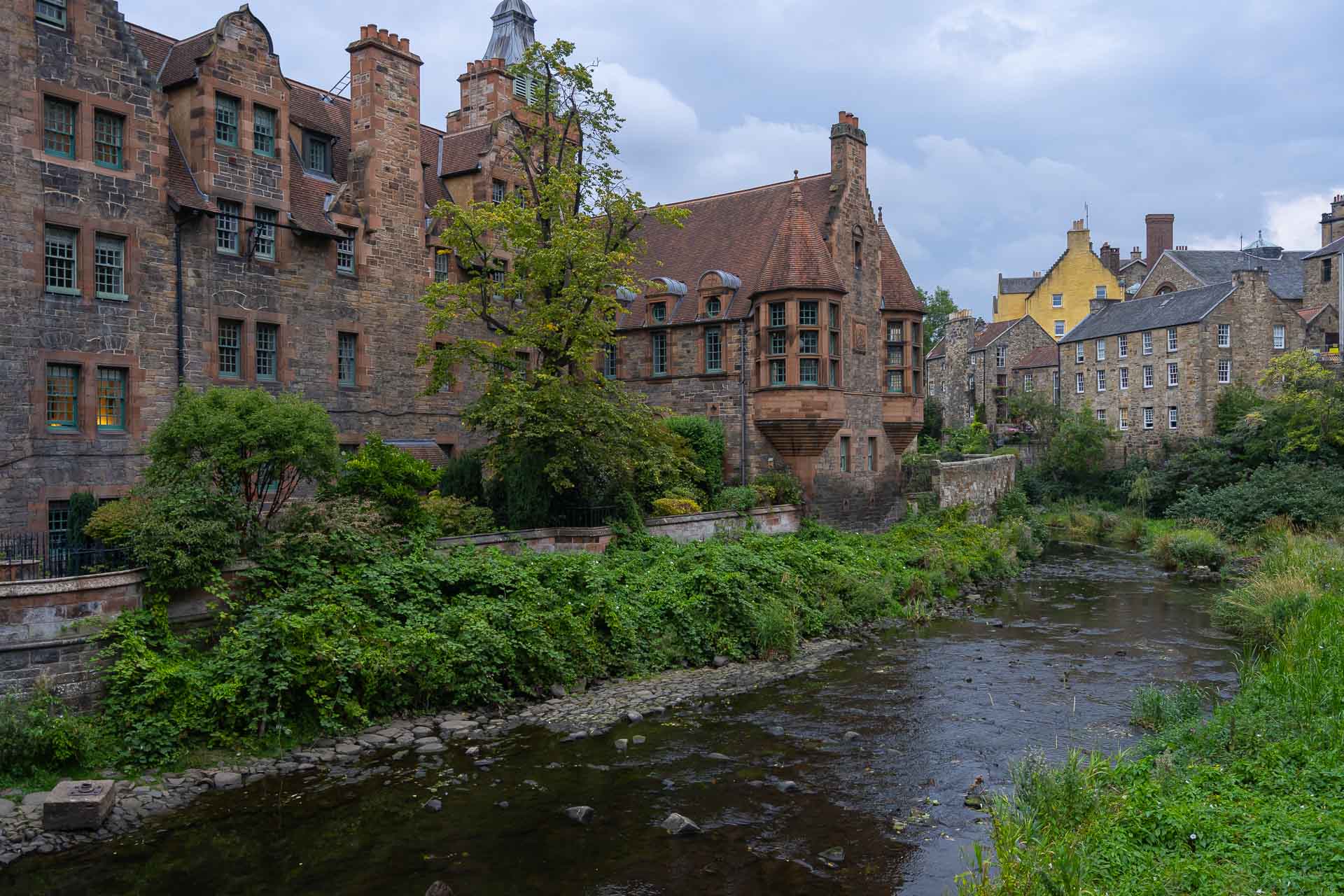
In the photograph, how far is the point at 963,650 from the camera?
20484 mm

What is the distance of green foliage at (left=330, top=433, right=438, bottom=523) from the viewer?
17.9 meters

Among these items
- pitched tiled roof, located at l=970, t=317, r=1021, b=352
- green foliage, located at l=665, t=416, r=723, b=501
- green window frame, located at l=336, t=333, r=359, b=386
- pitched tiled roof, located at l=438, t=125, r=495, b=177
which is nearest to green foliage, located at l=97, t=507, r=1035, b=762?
green foliage, located at l=665, t=416, r=723, b=501

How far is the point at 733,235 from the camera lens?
33.4 meters

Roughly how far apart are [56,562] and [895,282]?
28095mm

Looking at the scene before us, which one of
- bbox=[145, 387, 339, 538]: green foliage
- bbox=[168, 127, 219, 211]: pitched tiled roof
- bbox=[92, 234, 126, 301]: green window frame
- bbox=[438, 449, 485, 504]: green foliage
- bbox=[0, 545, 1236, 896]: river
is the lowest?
bbox=[0, 545, 1236, 896]: river

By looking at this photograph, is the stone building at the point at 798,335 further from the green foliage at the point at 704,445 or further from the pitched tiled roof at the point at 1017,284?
the pitched tiled roof at the point at 1017,284

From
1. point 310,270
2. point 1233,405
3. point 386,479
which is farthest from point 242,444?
point 1233,405

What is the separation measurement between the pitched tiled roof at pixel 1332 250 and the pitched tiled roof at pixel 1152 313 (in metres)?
4.74

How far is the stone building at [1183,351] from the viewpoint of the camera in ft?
147

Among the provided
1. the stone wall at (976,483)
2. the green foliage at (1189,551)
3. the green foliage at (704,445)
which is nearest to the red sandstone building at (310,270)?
the green foliage at (704,445)

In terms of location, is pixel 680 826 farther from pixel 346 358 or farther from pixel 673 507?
pixel 346 358

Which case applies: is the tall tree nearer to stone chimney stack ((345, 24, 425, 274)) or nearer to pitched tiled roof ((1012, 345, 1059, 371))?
stone chimney stack ((345, 24, 425, 274))

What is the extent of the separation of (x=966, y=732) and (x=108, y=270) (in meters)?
19.1

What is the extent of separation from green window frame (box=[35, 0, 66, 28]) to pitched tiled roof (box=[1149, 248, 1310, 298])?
53298mm
